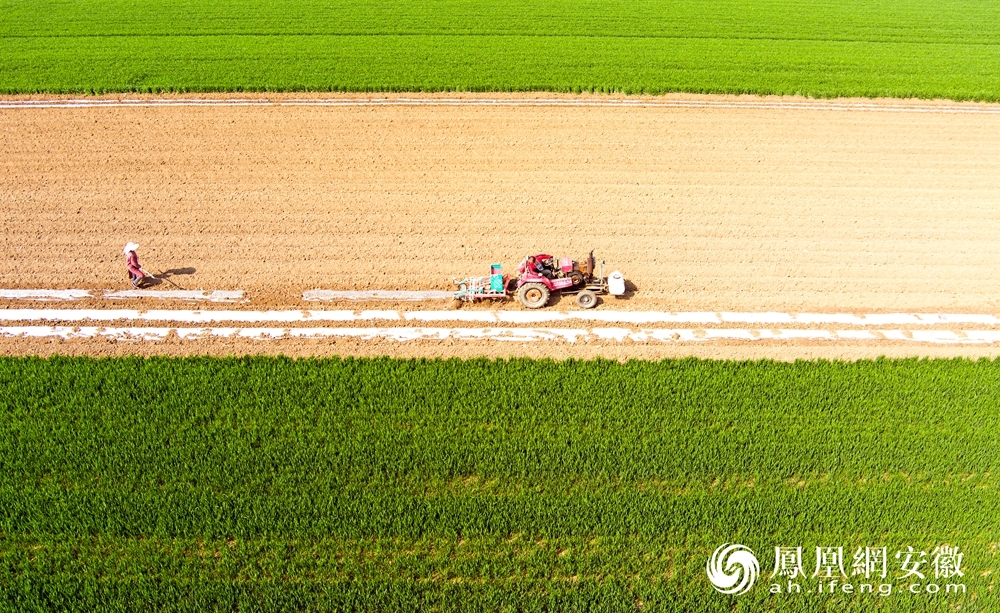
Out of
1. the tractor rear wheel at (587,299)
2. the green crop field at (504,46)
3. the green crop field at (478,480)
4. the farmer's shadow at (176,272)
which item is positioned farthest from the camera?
the green crop field at (504,46)

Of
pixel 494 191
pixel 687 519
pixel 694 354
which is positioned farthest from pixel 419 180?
pixel 687 519

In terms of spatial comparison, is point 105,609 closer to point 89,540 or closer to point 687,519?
point 89,540

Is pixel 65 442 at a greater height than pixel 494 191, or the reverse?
pixel 494 191

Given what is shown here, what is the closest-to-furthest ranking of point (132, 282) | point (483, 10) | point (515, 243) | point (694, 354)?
point (694, 354)
point (132, 282)
point (515, 243)
point (483, 10)

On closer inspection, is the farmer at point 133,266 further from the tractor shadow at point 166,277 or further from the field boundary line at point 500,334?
the field boundary line at point 500,334

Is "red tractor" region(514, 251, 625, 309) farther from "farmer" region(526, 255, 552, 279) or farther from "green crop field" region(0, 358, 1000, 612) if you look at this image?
"green crop field" region(0, 358, 1000, 612)

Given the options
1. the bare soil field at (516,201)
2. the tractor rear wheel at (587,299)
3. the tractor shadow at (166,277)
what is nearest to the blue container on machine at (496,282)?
the bare soil field at (516,201)
